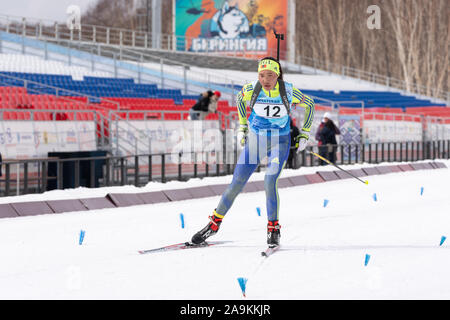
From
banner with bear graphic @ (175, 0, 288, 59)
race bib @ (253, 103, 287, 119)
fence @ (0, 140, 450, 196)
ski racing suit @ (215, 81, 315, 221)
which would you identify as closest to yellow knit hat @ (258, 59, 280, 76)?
ski racing suit @ (215, 81, 315, 221)

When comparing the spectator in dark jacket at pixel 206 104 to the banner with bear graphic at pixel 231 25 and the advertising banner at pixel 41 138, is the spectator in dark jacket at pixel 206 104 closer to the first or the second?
→ the advertising banner at pixel 41 138

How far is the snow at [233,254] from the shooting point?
5777mm

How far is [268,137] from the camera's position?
26.3 ft

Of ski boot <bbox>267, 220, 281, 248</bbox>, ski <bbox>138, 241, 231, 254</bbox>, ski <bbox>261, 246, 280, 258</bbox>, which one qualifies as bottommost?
ski <bbox>138, 241, 231, 254</bbox>

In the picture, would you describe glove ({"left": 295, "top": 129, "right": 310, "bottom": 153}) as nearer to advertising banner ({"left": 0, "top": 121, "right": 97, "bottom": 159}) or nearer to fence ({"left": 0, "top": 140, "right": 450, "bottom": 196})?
fence ({"left": 0, "top": 140, "right": 450, "bottom": 196})

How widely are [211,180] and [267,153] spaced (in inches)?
283

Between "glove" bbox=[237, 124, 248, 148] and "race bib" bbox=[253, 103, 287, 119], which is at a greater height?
"race bib" bbox=[253, 103, 287, 119]

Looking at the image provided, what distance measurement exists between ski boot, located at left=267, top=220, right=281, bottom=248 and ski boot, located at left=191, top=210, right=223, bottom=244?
1.74 feet

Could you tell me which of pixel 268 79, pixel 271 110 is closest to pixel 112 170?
pixel 271 110

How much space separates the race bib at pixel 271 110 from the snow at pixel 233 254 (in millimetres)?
1297

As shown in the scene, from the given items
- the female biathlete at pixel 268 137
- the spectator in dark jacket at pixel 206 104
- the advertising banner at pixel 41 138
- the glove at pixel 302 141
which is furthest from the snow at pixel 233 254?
the spectator in dark jacket at pixel 206 104

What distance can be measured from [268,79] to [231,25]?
39591 mm

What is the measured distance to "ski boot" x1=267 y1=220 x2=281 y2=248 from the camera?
777 cm
